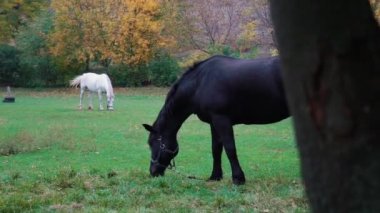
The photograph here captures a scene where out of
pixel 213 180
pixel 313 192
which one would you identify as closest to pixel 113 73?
pixel 213 180

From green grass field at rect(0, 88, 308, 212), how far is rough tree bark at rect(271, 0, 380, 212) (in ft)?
13.7

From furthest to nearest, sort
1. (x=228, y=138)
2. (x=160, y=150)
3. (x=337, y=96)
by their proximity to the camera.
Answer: (x=160, y=150), (x=228, y=138), (x=337, y=96)

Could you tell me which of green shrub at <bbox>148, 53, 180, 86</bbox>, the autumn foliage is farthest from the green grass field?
green shrub at <bbox>148, 53, 180, 86</bbox>

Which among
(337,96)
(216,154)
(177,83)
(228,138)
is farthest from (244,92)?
(337,96)

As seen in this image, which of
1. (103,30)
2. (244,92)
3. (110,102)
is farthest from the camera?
(103,30)

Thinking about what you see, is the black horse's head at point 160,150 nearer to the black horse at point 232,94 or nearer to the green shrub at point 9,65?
the black horse at point 232,94

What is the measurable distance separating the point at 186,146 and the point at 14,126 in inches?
339

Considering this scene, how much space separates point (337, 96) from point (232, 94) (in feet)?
21.0

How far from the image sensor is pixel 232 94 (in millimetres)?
8047

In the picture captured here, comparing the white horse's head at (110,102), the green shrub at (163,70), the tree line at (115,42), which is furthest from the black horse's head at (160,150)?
the green shrub at (163,70)

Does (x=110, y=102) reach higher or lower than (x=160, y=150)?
lower

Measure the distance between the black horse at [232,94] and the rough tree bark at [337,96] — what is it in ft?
20.4

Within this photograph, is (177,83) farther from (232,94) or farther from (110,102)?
(110,102)

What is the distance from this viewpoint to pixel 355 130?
1.65 meters
